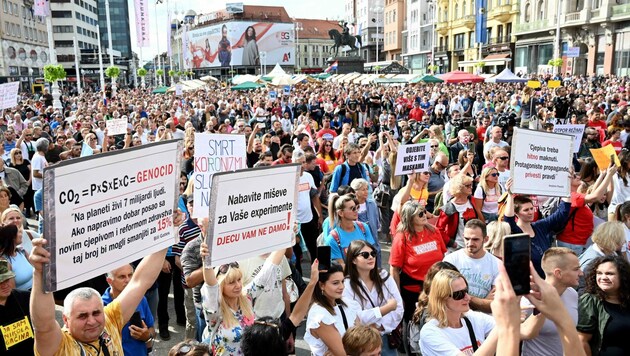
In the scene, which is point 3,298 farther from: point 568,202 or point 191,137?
point 191,137

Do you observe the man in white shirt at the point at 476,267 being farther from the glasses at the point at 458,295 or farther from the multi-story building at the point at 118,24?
the multi-story building at the point at 118,24

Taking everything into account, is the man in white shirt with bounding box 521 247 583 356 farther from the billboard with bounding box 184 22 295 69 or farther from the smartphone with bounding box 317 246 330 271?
the billboard with bounding box 184 22 295 69

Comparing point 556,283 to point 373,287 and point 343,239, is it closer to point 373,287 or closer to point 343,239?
point 373,287

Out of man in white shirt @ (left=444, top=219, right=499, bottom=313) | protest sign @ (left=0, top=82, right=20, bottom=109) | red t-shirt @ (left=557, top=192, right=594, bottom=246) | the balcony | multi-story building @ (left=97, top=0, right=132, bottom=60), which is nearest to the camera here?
man in white shirt @ (left=444, top=219, right=499, bottom=313)

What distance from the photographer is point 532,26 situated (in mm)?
50719

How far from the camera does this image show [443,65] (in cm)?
7275

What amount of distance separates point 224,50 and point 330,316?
103184 mm

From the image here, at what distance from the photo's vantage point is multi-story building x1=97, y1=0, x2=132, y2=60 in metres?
129

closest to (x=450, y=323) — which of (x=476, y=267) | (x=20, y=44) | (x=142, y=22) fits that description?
(x=476, y=267)

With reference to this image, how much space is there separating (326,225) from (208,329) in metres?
2.02

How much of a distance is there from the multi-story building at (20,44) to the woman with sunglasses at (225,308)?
225 feet

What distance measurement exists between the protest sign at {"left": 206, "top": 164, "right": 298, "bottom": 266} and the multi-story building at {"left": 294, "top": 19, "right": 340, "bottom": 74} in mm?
126920

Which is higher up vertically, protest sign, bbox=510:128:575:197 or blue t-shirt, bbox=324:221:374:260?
protest sign, bbox=510:128:575:197

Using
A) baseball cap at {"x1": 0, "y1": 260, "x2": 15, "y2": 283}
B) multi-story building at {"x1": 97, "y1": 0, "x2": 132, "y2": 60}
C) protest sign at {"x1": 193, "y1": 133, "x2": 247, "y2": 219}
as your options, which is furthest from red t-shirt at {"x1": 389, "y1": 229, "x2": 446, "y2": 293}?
multi-story building at {"x1": 97, "y1": 0, "x2": 132, "y2": 60}
